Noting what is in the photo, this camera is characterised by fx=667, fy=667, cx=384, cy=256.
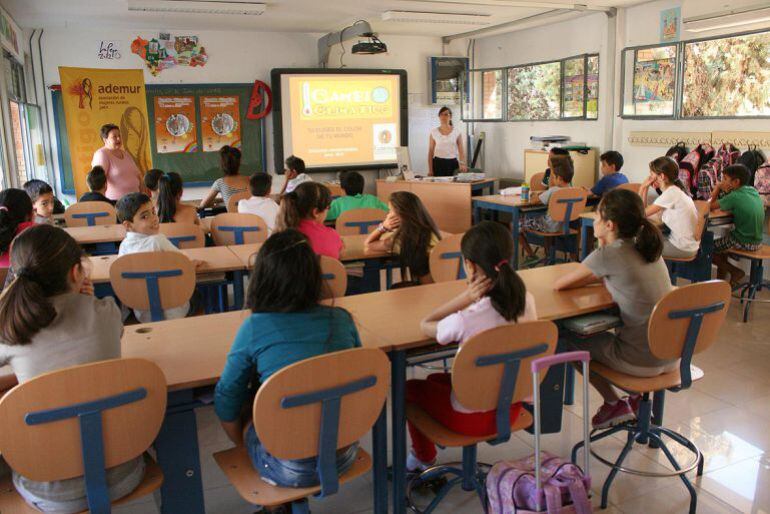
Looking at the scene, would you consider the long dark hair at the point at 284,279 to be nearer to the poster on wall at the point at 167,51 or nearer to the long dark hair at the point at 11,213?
the long dark hair at the point at 11,213

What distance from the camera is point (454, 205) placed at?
Result: 771 cm

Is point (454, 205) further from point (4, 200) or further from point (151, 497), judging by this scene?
point (151, 497)

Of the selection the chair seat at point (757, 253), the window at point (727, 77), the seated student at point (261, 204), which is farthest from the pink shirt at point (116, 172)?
the window at point (727, 77)

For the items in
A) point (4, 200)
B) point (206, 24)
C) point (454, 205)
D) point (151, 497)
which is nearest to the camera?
point (151, 497)

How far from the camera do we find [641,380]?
Result: 263cm

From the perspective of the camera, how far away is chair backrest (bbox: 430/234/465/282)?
3.53 metres

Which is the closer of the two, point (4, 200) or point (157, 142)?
point (4, 200)

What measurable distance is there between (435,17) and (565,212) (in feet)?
10.4

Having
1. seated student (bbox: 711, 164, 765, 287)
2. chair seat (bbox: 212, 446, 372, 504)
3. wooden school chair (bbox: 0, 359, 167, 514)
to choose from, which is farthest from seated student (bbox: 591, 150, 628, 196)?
wooden school chair (bbox: 0, 359, 167, 514)

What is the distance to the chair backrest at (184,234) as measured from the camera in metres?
4.44

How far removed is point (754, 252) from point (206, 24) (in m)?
6.60

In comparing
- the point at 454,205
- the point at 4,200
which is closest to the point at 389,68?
the point at 454,205

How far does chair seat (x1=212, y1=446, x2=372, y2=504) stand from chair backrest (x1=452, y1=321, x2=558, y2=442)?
0.38 meters

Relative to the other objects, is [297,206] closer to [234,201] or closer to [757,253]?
[234,201]
